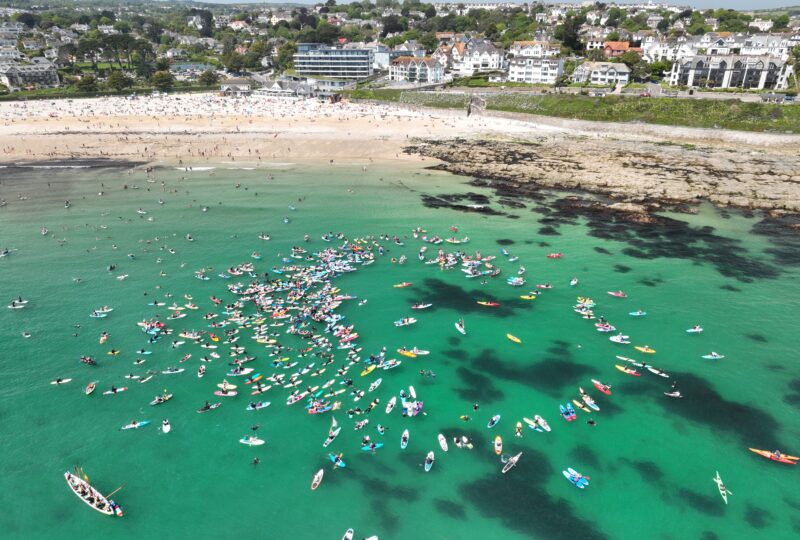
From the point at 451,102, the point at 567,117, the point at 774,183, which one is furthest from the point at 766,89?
the point at 451,102

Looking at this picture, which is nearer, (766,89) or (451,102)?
(766,89)

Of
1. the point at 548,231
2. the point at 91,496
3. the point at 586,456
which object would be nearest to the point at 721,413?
the point at 586,456

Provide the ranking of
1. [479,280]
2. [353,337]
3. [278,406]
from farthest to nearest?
1. [479,280]
2. [353,337]
3. [278,406]

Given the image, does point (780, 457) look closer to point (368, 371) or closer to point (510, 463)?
point (510, 463)

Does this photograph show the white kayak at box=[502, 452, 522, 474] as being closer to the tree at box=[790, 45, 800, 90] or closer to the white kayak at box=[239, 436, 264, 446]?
the white kayak at box=[239, 436, 264, 446]


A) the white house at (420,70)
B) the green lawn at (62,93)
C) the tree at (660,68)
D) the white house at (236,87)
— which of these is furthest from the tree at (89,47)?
the tree at (660,68)

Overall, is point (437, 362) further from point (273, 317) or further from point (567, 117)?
point (567, 117)

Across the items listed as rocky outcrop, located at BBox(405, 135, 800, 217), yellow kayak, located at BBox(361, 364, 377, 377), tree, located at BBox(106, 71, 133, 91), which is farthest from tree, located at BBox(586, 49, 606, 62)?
tree, located at BBox(106, 71, 133, 91)
